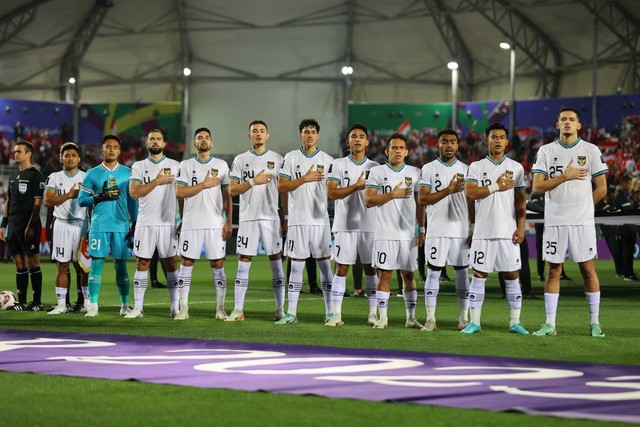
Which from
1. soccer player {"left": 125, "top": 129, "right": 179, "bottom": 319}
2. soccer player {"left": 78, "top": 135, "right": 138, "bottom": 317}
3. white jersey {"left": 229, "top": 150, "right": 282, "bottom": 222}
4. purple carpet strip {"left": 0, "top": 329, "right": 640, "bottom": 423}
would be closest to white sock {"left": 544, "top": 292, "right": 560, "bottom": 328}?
purple carpet strip {"left": 0, "top": 329, "right": 640, "bottom": 423}

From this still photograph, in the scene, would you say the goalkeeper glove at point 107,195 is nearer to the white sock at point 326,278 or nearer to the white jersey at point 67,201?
the white jersey at point 67,201

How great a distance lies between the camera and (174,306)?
1419 centimetres

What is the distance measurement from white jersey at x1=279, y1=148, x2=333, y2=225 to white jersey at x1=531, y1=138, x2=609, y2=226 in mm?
2732

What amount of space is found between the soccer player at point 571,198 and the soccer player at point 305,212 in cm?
267

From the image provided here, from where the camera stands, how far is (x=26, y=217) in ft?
51.5

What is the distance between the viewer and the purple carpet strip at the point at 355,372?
7.48 m

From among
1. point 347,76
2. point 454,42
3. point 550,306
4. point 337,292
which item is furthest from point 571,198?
point 347,76

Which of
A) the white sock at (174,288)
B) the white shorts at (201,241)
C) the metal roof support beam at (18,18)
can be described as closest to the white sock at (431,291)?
the white shorts at (201,241)

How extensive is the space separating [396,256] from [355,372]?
13.3 feet

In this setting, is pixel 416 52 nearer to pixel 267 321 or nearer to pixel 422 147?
pixel 422 147

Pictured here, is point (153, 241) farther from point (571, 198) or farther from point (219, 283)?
point (571, 198)

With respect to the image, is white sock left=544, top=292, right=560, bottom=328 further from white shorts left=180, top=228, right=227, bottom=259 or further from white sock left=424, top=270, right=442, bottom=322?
white shorts left=180, top=228, right=227, bottom=259

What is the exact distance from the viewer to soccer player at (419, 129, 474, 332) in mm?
12602

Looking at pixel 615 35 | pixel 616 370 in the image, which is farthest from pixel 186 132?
pixel 616 370
